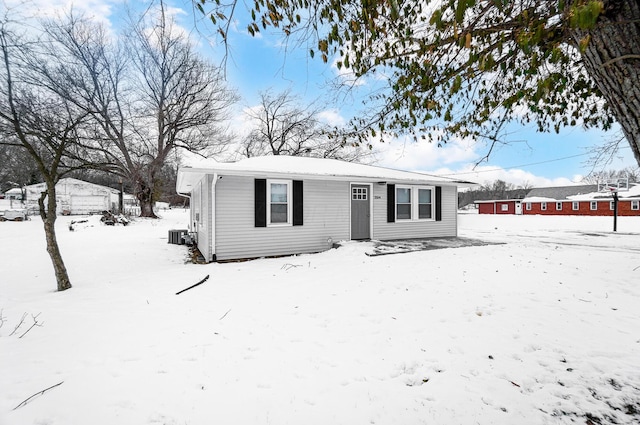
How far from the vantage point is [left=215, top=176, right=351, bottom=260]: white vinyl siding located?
27.7 ft

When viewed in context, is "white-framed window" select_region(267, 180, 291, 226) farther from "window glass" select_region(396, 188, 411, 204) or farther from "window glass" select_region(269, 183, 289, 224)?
"window glass" select_region(396, 188, 411, 204)

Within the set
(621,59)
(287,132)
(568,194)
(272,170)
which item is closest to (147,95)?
(287,132)

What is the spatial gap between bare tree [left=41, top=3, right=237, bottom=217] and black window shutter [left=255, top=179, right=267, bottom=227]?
10528 millimetres

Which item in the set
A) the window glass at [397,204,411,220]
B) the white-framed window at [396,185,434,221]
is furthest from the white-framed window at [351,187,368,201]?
the window glass at [397,204,411,220]

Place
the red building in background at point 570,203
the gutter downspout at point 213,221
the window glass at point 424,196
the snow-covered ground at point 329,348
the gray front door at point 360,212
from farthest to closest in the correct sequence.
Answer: the red building in background at point 570,203 < the window glass at point 424,196 < the gray front door at point 360,212 < the gutter downspout at point 213,221 < the snow-covered ground at point 329,348

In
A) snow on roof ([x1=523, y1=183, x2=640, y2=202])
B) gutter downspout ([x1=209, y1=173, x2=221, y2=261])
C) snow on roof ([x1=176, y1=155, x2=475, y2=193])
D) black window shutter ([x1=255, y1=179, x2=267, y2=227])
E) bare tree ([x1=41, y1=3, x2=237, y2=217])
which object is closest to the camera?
snow on roof ([x1=176, y1=155, x2=475, y2=193])

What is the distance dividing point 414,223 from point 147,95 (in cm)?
Result: 2299

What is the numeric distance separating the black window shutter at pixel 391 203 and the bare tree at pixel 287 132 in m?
13.9

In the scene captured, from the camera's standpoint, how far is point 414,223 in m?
11.5

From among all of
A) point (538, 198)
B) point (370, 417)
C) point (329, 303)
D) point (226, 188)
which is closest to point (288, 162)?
point (226, 188)

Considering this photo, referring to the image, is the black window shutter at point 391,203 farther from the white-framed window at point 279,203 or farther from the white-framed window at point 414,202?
the white-framed window at point 279,203

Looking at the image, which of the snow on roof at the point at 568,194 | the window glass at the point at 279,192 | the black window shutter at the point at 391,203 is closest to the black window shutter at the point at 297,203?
the window glass at the point at 279,192

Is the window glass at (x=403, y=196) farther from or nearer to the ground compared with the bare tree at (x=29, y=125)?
nearer to the ground

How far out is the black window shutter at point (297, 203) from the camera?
9.18 meters
